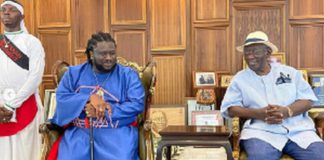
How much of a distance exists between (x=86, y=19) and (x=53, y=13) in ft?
1.36

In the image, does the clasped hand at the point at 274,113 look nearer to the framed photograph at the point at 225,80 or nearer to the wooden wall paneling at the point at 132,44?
the framed photograph at the point at 225,80

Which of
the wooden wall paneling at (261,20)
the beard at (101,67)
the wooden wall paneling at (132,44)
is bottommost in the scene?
the beard at (101,67)

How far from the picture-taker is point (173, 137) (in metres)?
2.63

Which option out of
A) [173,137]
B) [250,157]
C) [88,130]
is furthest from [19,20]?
[250,157]

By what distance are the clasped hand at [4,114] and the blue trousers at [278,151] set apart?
164cm

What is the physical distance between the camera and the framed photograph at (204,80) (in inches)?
167

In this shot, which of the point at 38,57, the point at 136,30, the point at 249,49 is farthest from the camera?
the point at 136,30

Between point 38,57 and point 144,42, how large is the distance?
5.51ft

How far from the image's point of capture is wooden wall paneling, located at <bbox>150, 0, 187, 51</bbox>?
4.46 meters

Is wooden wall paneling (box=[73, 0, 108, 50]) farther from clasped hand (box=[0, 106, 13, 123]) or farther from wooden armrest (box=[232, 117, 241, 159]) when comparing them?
wooden armrest (box=[232, 117, 241, 159])

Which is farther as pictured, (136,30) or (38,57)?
(136,30)

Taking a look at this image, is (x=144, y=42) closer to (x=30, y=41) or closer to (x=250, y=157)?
(x=30, y=41)

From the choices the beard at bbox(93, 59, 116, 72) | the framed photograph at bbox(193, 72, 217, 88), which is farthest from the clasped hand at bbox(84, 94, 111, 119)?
the framed photograph at bbox(193, 72, 217, 88)

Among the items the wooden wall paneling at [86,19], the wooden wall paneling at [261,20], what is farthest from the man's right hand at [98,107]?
the wooden wall paneling at [86,19]
